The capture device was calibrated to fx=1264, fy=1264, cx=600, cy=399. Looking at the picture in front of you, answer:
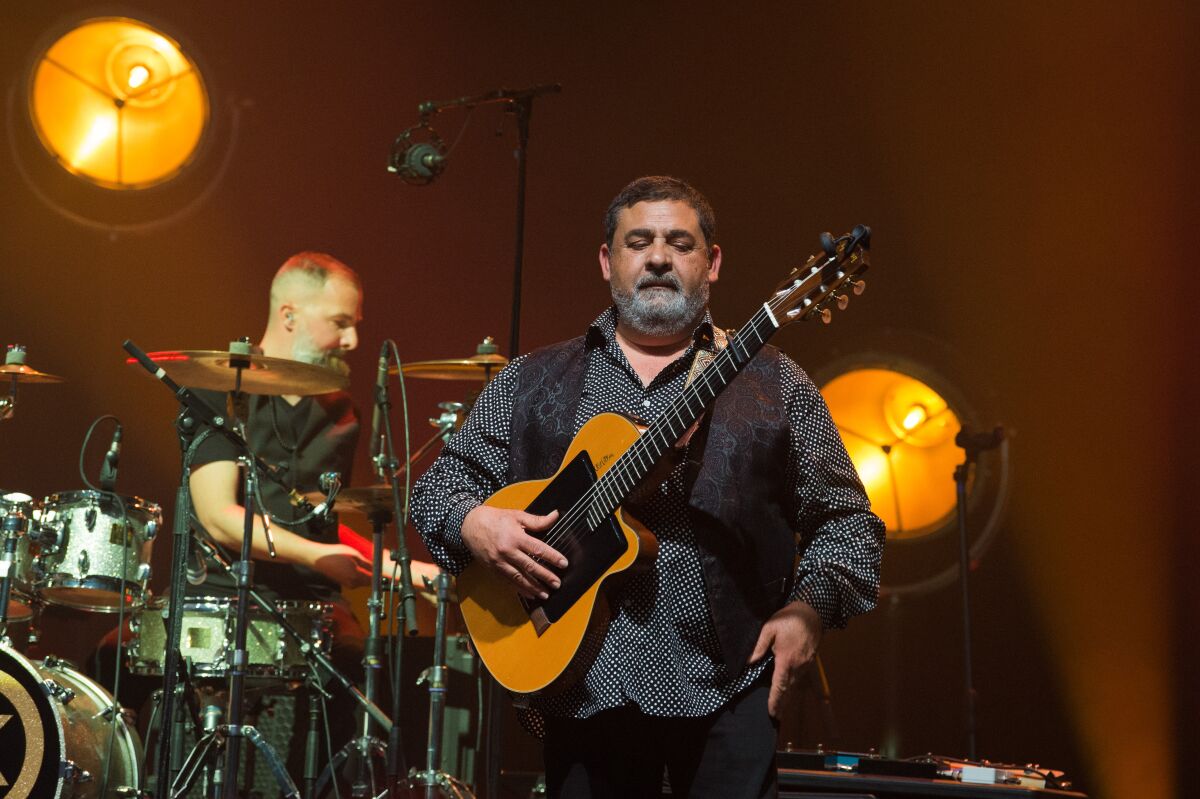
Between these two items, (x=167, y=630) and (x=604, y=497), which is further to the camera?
(x=167, y=630)

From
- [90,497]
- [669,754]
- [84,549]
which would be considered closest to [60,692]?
[84,549]

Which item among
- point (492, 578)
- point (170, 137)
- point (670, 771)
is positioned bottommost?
point (670, 771)

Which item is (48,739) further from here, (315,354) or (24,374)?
(315,354)

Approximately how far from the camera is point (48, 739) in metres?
4.37

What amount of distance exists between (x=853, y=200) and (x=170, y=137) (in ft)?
11.2

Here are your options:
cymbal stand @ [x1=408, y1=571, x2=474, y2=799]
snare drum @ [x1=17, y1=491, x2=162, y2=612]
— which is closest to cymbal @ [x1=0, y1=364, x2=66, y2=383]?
snare drum @ [x1=17, y1=491, x2=162, y2=612]

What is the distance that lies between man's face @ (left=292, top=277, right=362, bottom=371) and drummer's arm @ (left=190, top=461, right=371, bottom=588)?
2.48ft

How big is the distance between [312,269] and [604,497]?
4151mm

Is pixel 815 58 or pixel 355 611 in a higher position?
pixel 815 58

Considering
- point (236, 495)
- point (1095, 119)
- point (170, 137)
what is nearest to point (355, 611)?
point (236, 495)

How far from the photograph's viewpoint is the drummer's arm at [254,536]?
17.9 feet

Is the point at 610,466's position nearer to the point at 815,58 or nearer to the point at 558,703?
the point at 558,703

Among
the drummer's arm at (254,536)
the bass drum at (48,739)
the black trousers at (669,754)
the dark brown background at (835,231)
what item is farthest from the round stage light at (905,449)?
the black trousers at (669,754)

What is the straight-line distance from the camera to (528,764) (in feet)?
17.6
